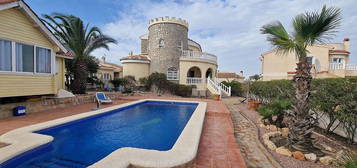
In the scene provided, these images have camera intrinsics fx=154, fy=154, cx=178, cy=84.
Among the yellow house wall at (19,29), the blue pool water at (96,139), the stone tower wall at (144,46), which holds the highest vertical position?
the stone tower wall at (144,46)

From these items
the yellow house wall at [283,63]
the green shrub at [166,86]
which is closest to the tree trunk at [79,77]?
the green shrub at [166,86]

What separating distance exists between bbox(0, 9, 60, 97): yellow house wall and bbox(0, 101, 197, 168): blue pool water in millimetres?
3445

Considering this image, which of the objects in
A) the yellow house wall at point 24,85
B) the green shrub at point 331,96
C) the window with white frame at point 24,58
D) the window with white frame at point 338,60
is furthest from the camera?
the window with white frame at point 338,60

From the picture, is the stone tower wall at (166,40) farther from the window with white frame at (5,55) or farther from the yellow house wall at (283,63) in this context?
the window with white frame at (5,55)

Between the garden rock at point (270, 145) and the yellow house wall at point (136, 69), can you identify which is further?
the yellow house wall at point (136, 69)

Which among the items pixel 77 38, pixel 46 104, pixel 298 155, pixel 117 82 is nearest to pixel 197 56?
pixel 117 82

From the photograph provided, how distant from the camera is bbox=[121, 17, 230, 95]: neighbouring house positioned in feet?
72.9

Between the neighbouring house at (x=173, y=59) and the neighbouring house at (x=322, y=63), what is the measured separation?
882 cm

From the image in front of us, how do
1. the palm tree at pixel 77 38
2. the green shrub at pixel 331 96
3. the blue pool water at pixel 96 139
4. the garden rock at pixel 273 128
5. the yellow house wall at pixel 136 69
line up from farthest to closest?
1. the yellow house wall at pixel 136 69
2. the palm tree at pixel 77 38
3. the garden rock at pixel 273 128
4. the green shrub at pixel 331 96
5. the blue pool water at pixel 96 139

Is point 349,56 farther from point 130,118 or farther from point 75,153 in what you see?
point 75,153

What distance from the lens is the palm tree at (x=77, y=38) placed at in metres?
12.5

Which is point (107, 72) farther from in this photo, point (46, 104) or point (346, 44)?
point (346, 44)

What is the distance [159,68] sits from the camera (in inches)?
912

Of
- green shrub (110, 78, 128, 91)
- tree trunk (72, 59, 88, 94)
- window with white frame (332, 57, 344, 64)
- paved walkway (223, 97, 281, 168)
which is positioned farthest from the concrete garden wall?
window with white frame (332, 57, 344, 64)
